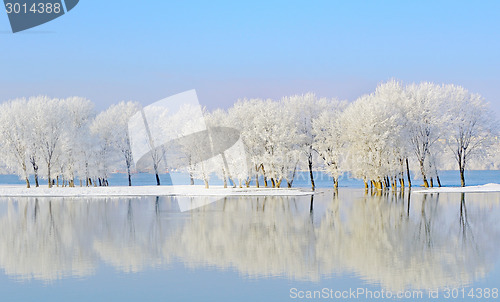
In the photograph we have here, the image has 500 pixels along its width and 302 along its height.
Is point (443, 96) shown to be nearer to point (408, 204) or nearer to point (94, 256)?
point (408, 204)

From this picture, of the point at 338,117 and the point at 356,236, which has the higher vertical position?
the point at 338,117

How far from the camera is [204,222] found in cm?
2923

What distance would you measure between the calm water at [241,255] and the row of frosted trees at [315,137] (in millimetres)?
27111

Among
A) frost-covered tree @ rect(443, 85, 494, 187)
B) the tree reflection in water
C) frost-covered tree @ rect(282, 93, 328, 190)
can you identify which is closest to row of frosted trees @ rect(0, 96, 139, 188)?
frost-covered tree @ rect(282, 93, 328, 190)

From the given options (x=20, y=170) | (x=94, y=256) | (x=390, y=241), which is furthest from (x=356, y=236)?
(x=20, y=170)

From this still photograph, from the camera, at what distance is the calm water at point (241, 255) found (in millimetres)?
14469

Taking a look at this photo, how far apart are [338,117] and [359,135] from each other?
308 inches

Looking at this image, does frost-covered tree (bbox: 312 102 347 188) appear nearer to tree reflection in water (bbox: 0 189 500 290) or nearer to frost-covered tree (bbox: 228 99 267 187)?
frost-covered tree (bbox: 228 99 267 187)

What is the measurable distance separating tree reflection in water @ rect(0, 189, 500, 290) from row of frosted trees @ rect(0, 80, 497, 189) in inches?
991

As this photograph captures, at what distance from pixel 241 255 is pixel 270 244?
2.50 meters

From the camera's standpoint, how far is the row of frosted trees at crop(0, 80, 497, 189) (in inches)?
2365

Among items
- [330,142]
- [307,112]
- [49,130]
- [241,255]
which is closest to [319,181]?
[307,112]

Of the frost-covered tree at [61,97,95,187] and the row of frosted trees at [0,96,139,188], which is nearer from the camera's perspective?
the row of frosted trees at [0,96,139,188]

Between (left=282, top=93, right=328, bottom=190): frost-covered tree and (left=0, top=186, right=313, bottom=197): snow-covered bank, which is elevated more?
(left=282, top=93, right=328, bottom=190): frost-covered tree
